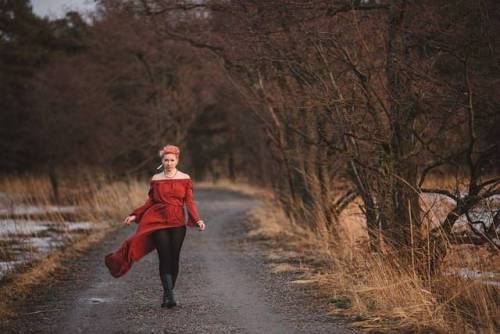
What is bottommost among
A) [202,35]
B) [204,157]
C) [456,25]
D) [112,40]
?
[204,157]

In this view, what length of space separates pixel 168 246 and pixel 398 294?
262 centimetres

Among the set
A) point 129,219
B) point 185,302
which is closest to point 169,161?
point 129,219

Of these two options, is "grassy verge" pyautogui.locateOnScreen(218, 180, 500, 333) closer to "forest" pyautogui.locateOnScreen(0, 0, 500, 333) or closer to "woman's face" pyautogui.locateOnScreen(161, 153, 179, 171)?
"forest" pyautogui.locateOnScreen(0, 0, 500, 333)

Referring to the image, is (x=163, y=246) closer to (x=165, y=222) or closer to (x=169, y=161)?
(x=165, y=222)

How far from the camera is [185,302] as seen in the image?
27.0 feet

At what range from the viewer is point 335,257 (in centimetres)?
1032

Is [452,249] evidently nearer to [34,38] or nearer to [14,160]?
[14,160]

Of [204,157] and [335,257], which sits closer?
[335,257]

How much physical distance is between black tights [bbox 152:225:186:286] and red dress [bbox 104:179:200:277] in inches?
2.9

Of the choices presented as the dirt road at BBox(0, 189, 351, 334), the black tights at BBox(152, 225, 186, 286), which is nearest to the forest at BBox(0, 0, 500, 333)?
Answer: the dirt road at BBox(0, 189, 351, 334)

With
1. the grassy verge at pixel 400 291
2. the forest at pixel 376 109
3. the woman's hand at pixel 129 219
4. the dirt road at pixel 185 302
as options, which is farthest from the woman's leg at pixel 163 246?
the forest at pixel 376 109

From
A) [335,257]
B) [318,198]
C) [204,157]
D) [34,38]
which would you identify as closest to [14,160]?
[34,38]

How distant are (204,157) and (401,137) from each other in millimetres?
48076

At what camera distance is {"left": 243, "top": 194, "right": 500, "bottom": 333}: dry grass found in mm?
6359
